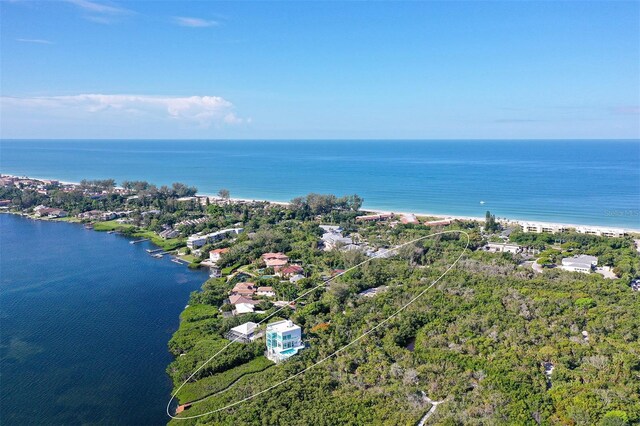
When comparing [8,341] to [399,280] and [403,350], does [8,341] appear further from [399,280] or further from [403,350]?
[399,280]

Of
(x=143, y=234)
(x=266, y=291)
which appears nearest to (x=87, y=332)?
(x=266, y=291)

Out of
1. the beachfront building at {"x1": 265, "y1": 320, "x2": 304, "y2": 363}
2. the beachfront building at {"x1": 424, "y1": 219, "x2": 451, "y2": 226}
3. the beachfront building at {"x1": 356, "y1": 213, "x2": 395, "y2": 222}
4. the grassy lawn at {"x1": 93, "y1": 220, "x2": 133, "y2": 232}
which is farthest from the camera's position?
the beachfront building at {"x1": 356, "y1": 213, "x2": 395, "y2": 222}

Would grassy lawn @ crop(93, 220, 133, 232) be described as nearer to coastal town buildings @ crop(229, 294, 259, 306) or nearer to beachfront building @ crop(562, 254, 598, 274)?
coastal town buildings @ crop(229, 294, 259, 306)

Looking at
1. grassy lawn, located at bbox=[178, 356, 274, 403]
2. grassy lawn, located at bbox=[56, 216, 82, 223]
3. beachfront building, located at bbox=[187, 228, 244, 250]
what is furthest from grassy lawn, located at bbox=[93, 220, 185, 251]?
grassy lawn, located at bbox=[178, 356, 274, 403]

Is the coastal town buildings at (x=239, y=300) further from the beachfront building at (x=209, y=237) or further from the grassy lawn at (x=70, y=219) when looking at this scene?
the grassy lawn at (x=70, y=219)

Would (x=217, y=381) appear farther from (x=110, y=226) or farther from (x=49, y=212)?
(x=49, y=212)
